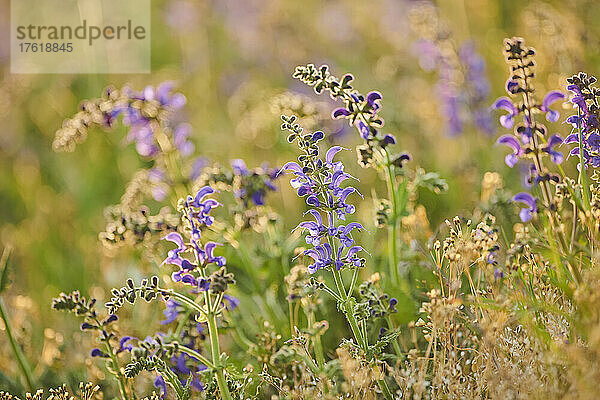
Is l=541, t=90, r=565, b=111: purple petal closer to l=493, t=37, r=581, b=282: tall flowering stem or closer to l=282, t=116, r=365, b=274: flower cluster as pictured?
l=493, t=37, r=581, b=282: tall flowering stem

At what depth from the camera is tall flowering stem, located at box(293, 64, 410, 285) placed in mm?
1952

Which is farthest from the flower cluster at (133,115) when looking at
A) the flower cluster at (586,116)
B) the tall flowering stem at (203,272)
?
the flower cluster at (586,116)

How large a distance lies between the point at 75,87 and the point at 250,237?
101 inches

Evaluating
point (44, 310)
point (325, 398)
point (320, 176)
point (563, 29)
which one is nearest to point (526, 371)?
point (325, 398)

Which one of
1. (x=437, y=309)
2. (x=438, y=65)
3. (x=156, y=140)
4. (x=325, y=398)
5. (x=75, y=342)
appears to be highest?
(x=438, y=65)

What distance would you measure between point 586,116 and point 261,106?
230 centimetres

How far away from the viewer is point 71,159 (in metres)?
4.81

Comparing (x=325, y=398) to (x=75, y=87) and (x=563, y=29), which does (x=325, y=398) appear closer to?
(x=563, y=29)

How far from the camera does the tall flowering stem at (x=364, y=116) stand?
6.40 ft

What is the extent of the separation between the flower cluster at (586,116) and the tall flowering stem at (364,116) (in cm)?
52

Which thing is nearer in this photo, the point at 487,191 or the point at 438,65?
the point at 487,191

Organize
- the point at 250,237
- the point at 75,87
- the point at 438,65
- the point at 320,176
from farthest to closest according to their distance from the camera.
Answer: the point at 75,87 → the point at 438,65 → the point at 250,237 → the point at 320,176

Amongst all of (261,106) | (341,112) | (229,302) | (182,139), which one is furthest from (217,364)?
(261,106)

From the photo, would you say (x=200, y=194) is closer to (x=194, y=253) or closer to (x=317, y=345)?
(x=194, y=253)
